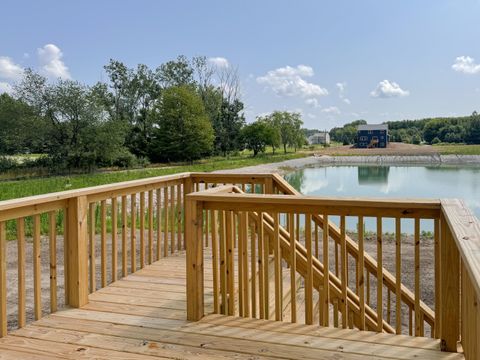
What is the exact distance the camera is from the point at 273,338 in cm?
231

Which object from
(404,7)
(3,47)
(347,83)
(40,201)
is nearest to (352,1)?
(404,7)

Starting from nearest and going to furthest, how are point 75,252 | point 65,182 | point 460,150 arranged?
point 75,252
point 65,182
point 460,150

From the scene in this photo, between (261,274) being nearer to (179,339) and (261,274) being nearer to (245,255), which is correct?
(245,255)

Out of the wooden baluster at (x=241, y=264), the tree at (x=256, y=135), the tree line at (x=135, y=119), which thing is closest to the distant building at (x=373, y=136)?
the tree line at (x=135, y=119)

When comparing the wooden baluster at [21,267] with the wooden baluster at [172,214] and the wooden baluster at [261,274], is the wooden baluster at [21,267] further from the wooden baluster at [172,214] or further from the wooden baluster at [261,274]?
the wooden baluster at [172,214]

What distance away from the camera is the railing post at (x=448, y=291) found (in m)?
2.03

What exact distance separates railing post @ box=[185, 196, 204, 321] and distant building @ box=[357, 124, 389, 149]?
65994 millimetres

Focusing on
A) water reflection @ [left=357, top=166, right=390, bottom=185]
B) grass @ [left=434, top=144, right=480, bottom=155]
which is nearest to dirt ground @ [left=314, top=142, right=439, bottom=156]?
grass @ [left=434, top=144, right=480, bottom=155]

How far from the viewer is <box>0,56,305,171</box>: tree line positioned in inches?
941

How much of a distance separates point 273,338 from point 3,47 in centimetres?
3136

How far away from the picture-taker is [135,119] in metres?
36.4

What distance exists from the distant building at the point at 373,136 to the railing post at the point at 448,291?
6609cm

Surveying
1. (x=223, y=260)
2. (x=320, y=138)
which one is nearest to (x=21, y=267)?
(x=223, y=260)

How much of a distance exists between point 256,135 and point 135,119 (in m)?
11.6
